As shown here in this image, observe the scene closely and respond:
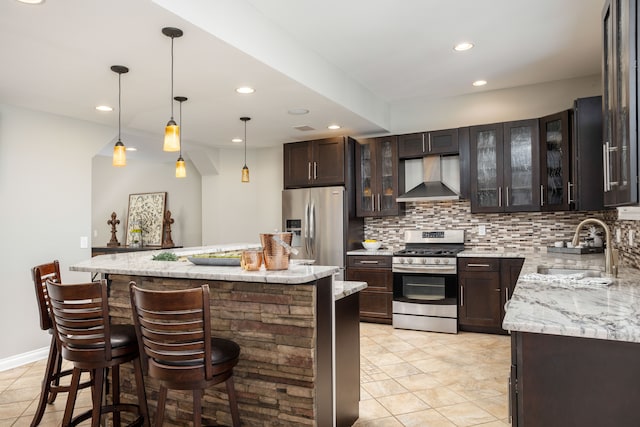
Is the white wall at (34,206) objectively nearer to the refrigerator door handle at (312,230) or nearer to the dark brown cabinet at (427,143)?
the refrigerator door handle at (312,230)

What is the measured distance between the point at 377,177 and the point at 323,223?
0.90 meters

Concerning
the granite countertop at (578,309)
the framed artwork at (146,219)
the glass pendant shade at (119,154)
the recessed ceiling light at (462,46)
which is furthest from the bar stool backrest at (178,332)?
the framed artwork at (146,219)

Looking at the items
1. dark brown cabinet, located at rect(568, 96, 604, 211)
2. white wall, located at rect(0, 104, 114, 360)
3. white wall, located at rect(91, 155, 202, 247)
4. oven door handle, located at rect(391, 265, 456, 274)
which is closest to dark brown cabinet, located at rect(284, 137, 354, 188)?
oven door handle, located at rect(391, 265, 456, 274)

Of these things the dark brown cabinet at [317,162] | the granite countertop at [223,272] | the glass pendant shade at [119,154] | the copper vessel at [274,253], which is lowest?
the granite countertop at [223,272]

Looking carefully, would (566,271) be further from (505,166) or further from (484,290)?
(505,166)

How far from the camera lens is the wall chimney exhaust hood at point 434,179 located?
17.0 ft

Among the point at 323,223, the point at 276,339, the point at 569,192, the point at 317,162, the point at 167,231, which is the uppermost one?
the point at 317,162

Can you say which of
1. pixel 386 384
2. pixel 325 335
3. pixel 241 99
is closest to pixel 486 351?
pixel 386 384

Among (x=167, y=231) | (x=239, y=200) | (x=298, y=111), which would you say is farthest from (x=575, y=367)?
(x=167, y=231)

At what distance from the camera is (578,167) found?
3895 millimetres

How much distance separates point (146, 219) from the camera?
26.8ft

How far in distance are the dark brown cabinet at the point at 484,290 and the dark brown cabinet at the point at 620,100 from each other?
94.8 inches

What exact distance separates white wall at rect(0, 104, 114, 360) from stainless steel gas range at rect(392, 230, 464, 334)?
350 cm

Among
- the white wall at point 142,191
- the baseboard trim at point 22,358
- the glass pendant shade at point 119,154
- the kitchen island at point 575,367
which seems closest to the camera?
the kitchen island at point 575,367
